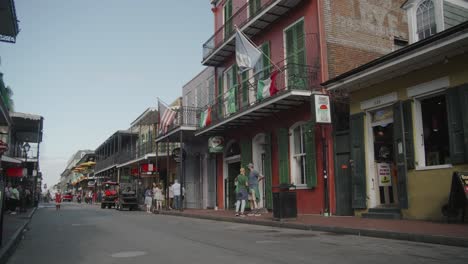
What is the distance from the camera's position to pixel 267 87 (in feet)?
54.2

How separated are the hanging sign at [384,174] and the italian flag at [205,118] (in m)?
10.1

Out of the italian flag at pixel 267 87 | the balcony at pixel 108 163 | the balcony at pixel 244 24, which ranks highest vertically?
the balcony at pixel 244 24

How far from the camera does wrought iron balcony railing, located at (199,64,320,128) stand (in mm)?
15461

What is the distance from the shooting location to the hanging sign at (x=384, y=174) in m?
13.4

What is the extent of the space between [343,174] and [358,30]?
18.3 feet

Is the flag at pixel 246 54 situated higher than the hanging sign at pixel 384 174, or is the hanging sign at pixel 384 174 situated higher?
the flag at pixel 246 54

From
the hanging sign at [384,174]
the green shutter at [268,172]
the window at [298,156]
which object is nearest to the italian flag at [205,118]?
the green shutter at [268,172]

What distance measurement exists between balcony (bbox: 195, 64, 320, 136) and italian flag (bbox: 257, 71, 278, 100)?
0.31ft

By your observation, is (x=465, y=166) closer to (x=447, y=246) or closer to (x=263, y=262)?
(x=447, y=246)

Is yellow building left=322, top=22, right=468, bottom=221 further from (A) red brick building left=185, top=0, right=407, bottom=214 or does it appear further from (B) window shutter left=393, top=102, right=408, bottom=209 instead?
(A) red brick building left=185, top=0, right=407, bottom=214

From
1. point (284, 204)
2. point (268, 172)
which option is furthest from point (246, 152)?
point (284, 204)

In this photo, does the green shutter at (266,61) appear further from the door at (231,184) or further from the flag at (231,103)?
the door at (231,184)

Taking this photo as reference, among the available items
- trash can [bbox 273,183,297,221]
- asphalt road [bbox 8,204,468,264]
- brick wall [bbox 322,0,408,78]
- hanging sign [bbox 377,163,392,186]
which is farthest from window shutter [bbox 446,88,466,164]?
brick wall [bbox 322,0,408,78]

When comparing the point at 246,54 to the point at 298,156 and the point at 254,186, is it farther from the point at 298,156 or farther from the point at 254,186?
the point at 254,186
